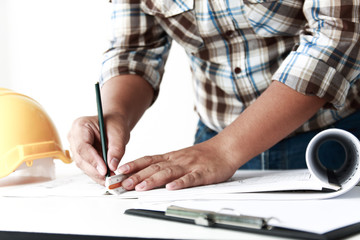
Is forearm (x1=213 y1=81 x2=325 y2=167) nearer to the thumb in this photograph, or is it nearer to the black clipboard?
the thumb

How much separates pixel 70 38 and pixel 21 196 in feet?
7.36

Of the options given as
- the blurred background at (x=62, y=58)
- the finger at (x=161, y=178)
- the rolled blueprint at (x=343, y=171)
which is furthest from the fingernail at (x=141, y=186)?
the blurred background at (x=62, y=58)

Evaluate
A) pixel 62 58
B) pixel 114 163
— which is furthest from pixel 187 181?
pixel 62 58

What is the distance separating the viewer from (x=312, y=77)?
884 millimetres

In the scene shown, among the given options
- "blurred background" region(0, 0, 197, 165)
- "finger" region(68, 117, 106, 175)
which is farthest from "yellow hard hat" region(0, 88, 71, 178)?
"blurred background" region(0, 0, 197, 165)

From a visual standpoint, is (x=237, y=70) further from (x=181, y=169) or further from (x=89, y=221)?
(x=89, y=221)

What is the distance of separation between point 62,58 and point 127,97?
1998mm

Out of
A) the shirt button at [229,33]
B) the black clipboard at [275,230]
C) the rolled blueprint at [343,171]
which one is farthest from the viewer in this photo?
the shirt button at [229,33]

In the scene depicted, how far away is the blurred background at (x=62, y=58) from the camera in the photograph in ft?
9.21

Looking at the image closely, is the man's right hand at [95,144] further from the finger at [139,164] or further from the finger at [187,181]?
the finger at [187,181]

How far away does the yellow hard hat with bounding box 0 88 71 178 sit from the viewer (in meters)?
0.97

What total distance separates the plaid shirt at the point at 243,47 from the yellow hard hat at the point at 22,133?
22 centimetres

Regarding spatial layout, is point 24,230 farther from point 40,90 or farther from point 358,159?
point 40,90

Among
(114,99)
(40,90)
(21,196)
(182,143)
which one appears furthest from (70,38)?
(21,196)
